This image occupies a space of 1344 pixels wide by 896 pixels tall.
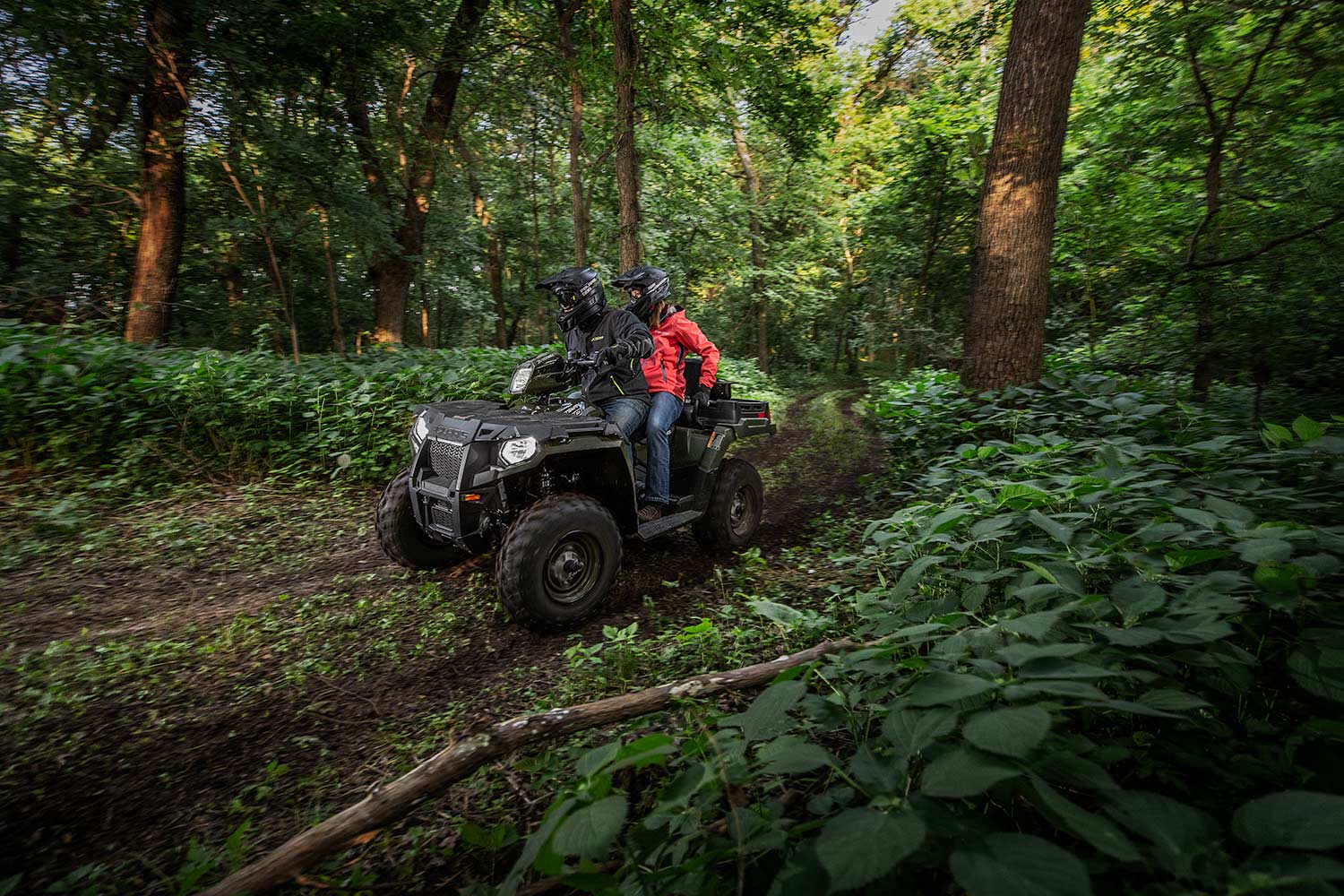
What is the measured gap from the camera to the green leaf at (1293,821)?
80 centimetres

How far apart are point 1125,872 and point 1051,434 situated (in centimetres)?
349

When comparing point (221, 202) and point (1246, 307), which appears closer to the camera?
point (1246, 307)

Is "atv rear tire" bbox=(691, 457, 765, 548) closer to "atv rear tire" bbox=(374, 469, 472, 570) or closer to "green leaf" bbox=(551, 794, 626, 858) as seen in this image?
"atv rear tire" bbox=(374, 469, 472, 570)

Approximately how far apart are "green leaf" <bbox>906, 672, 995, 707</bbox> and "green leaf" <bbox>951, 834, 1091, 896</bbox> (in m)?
0.32

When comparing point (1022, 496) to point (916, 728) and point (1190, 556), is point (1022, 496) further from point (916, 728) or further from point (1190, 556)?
point (916, 728)

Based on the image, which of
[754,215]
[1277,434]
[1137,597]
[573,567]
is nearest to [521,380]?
[573,567]

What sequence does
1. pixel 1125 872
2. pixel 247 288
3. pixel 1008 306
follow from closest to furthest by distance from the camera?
pixel 1125 872 < pixel 1008 306 < pixel 247 288

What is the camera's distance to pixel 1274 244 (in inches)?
145

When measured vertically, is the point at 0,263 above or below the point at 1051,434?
above

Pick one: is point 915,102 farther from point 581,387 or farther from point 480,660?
point 480,660

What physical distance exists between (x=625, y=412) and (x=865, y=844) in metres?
3.54

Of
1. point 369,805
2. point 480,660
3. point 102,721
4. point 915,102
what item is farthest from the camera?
point 915,102

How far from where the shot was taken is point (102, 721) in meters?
2.53

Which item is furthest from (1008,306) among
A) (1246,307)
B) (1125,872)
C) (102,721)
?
(102,721)
